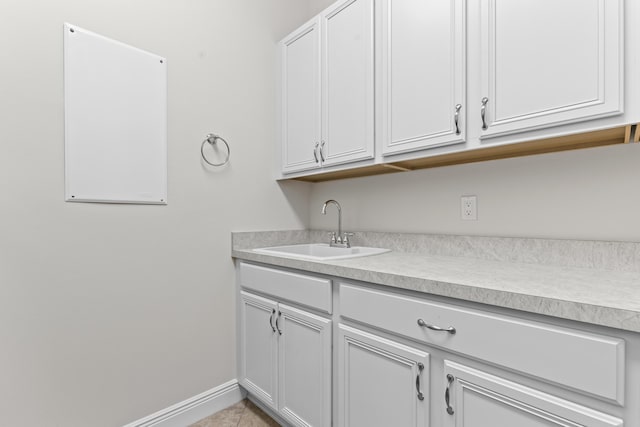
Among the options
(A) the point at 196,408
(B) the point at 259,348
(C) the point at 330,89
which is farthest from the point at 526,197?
(A) the point at 196,408

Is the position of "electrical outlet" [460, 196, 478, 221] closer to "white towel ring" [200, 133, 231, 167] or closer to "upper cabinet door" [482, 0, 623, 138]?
"upper cabinet door" [482, 0, 623, 138]

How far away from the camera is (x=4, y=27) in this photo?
3.86 feet

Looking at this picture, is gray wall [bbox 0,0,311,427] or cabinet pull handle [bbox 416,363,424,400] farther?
gray wall [bbox 0,0,311,427]

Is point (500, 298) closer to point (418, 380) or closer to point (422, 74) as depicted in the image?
point (418, 380)

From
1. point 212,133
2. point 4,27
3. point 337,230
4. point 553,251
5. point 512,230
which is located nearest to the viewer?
point 4,27

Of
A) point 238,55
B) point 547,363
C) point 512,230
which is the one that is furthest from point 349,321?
point 238,55

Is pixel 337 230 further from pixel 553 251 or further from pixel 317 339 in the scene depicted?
pixel 553 251

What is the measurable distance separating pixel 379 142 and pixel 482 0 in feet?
2.14

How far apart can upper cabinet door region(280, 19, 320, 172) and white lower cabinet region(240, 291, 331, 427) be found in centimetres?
84

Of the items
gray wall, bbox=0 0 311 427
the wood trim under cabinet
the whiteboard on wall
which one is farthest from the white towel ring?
the wood trim under cabinet

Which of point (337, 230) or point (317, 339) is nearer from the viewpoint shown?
point (317, 339)

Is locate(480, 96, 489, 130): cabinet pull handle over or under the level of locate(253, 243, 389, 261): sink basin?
over

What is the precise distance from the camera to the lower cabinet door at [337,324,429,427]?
3.39 feet

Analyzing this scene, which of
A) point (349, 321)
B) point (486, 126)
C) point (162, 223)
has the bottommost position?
point (349, 321)
